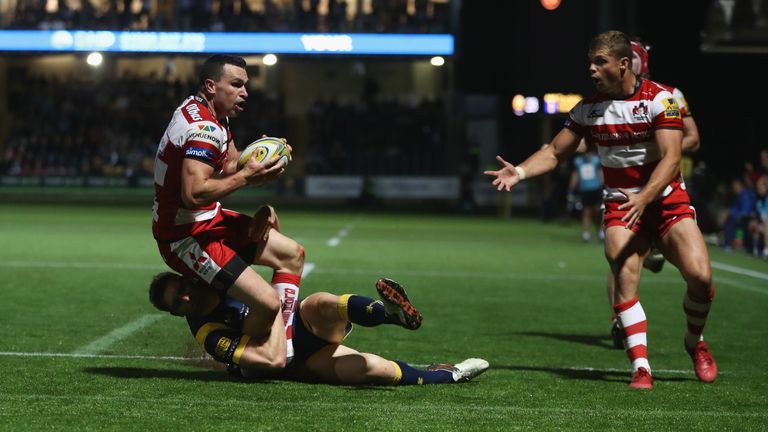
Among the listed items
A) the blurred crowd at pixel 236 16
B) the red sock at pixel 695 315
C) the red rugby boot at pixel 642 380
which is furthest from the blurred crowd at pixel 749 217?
the blurred crowd at pixel 236 16

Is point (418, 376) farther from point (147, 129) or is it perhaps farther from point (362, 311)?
point (147, 129)

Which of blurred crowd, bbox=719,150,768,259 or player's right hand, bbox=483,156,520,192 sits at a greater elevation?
player's right hand, bbox=483,156,520,192

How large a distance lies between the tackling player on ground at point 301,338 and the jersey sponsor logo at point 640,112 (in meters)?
1.91

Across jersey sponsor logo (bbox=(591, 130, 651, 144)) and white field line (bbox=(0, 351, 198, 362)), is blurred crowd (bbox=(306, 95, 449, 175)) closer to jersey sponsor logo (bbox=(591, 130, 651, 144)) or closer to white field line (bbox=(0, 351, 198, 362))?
white field line (bbox=(0, 351, 198, 362))

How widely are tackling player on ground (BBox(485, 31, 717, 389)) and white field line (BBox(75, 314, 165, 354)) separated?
300 centimetres

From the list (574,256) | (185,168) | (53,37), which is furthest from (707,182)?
(53,37)

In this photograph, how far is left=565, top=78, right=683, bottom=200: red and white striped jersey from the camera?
697cm

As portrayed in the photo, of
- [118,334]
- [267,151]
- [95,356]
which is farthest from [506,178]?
[118,334]

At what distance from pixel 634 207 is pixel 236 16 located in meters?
33.6

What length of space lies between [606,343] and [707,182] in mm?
14770

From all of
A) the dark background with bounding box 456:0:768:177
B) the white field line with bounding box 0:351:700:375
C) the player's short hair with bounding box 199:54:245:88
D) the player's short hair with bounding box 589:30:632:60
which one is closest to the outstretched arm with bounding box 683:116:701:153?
the player's short hair with bounding box 589:30:632:60

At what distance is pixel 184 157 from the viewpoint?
20.5 feet

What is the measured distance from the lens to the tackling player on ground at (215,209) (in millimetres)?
6223

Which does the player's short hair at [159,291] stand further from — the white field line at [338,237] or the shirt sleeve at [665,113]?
the white field line at [338,237]
